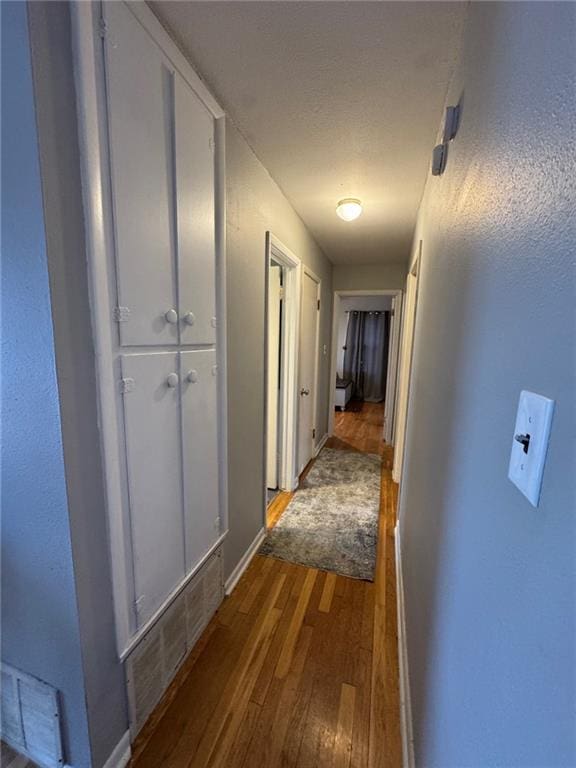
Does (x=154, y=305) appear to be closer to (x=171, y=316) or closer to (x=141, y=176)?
(x=171, y=316)

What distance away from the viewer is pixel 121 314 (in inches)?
36.9

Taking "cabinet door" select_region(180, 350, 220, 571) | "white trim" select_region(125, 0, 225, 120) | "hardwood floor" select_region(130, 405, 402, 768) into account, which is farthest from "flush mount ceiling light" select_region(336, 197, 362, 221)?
"hardwood floor" select_region(130, 405, 402, 768)

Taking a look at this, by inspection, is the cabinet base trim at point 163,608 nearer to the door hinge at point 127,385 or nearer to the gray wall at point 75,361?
the gray wall at point 75,361

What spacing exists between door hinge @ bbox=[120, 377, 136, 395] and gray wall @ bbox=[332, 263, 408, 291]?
3.50 m

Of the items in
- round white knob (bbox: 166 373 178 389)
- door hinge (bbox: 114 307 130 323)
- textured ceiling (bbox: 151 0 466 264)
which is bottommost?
round white knob (bbox: 166 373 178 389)

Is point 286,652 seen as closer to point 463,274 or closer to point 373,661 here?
point 373,661

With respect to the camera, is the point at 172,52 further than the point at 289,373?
No

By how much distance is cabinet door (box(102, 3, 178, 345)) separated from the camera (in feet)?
2.90

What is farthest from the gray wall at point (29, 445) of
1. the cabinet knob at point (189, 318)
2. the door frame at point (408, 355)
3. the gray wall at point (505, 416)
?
the door frame at point (408, 355)

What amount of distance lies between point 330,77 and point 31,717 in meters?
2.37

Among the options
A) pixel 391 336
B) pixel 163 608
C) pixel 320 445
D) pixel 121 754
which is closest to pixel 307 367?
pixel 320 445

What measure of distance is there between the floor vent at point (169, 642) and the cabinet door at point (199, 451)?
0.14 meters

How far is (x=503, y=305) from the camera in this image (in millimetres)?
577

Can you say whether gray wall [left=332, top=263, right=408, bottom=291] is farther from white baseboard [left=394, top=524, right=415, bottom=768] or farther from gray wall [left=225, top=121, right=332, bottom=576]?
white baseboard [left=394, top=524, right=415, bottom=768]
